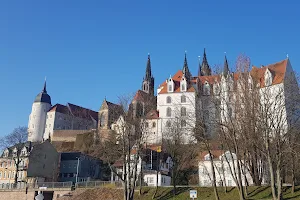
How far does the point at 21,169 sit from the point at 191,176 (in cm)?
3355

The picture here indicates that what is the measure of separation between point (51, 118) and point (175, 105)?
4892cm

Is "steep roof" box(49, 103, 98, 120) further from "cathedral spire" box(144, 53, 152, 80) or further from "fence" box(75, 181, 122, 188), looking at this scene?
"fence" box(75, 181, 122, 188)

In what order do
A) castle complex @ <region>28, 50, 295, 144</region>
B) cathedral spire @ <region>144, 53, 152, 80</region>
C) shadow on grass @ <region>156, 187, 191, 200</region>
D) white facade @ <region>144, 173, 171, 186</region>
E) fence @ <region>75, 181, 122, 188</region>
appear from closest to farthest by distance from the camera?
castle complex @ <region>28, 50, 295, 144</region>
shadow on grass @ <region>156, 187, 191, 200</region>
fence @ <region>75, 181, 122, 188</region>
white facade @ <region>144, 173, 171, 186</region>
cathedral spire @ <region>144, 53, 152, 80</region>

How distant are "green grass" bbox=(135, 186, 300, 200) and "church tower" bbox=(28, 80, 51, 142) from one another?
2799 inches

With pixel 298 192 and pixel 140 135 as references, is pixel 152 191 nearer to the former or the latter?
pixel 140 135

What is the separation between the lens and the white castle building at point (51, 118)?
105875 millimetres

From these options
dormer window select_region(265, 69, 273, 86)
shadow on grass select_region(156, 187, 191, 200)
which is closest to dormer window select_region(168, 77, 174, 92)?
dormer window select_region(265, 69, 273, 86)

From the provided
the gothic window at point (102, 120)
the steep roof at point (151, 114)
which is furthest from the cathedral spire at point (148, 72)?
the steep roof at point (151, 114)

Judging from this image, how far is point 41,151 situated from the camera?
68188mm

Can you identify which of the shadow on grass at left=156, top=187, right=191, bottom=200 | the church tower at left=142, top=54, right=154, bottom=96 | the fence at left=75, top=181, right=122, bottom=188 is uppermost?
the church tower at left=142, top=54, right=154, bottom=96

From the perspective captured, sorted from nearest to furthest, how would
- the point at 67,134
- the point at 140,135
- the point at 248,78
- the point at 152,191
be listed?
the point at 248,78, the point at 140,135, the point at 152,191, the point at 67,134

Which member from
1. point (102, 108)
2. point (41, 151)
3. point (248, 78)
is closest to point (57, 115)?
point (102, 108)

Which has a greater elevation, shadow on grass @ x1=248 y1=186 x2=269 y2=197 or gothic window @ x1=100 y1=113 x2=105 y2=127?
gothic window @ x1=100 y1=113 x2=105 y2=127

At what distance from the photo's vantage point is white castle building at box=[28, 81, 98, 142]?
347 ft
